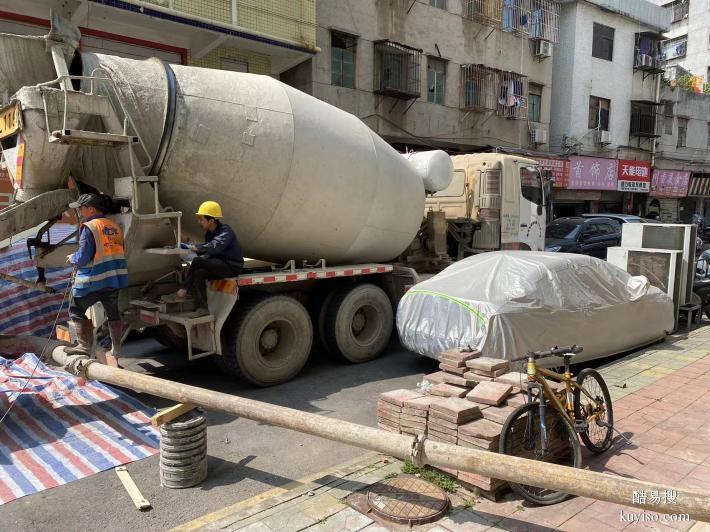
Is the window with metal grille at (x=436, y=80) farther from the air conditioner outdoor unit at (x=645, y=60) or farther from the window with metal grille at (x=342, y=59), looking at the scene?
the air conditioner outdoor unit at (x=645, y=60)

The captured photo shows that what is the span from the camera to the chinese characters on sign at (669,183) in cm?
2700

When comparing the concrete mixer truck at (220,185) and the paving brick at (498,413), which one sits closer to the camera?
the paving brick at (498,413)

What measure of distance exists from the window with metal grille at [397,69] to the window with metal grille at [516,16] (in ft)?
16.7

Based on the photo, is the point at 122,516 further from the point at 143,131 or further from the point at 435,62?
the point at 435,62

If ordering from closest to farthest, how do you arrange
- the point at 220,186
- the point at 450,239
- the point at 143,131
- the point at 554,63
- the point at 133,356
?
the point at 143,131 < the point at 220,186 < the point at 133,356 < the point at 450,239 < the point at 554,63

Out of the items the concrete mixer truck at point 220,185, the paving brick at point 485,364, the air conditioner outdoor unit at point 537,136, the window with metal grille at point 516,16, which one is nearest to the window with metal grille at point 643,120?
the air conditioner outdoor unit at point 537,136

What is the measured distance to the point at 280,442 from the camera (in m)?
4.61

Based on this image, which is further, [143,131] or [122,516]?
[143,131]

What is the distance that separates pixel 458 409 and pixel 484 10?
18.8m

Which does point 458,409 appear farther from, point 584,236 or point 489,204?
point 584,236

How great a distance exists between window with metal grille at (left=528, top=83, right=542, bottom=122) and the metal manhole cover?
20.6 m

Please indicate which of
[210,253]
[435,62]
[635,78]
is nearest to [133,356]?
[210,253]

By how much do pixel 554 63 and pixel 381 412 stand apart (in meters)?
23.7

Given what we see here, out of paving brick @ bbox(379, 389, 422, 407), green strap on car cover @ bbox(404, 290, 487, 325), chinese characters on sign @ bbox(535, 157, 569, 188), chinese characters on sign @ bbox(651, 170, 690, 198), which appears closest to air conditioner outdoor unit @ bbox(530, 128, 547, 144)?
chinese characters on sign @ bbox(535, 157, 569, 188)
